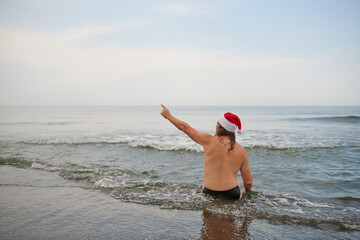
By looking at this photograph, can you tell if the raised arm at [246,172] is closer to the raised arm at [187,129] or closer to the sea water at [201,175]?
the sea water at [201,175]

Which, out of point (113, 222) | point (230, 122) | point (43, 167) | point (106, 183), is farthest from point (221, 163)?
point (43, 167)

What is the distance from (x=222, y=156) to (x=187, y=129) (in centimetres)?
77

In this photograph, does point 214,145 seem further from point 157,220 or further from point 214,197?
point 157,220

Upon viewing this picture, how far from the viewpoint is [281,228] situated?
152 inches

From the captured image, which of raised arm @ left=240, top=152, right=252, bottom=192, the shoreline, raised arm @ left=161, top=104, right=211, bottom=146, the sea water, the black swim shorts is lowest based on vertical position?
the sea water

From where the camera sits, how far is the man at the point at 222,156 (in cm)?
374

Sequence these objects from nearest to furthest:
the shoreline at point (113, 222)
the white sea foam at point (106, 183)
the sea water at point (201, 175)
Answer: the shoreline at point (113, 222)
the sea water at point (201, 175)
the white sea foam at point (106, 183)

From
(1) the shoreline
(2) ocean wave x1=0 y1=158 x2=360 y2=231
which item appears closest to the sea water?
(2) ocean wave x1=0 y1=158 x2=360 y2=231

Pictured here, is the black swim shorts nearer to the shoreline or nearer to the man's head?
the shoreline

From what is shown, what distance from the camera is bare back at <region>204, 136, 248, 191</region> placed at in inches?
151

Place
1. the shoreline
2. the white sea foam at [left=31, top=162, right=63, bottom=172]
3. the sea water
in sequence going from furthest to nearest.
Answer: the white sea foam at [left=31, top=162, right=63, bottom=172]
the sea water
the shoreline

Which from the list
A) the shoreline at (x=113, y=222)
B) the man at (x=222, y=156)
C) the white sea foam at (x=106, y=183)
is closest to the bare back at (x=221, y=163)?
the man at (x=222, y=156)

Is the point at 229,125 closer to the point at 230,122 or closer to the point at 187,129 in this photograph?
the point at 230,122

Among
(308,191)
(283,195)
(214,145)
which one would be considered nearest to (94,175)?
(214,145)
